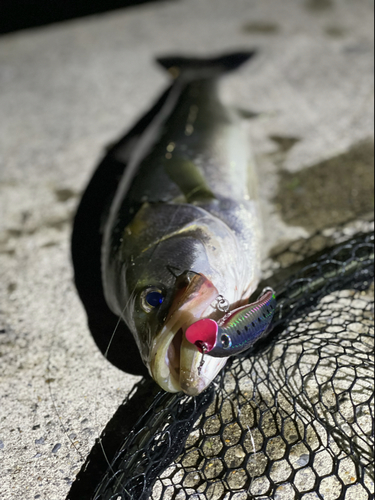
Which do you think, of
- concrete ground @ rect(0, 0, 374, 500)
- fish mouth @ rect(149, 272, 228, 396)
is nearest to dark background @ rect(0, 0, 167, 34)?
concrete ground @ rect(0, 0, 374, 500)

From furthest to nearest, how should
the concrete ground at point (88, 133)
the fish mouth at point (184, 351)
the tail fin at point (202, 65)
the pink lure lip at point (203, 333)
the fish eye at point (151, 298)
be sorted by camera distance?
1. the tail fin at point (202, 65)
2. the concrete ground at point (88, 133)
3. the fish eye at point (151, 298)
4. the fish mouth at point (184, 351)
5. the pink lure lip at point (203, 333)

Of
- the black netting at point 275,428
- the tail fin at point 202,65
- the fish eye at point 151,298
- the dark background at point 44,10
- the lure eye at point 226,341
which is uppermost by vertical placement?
the dark background at point 44,10

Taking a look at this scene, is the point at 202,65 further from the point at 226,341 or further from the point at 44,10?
the point at 226,341

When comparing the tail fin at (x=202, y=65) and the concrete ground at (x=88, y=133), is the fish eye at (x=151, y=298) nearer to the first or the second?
the concrete ground at (x=88, y=133)

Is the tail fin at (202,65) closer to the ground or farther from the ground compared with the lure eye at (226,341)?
closer to the ground

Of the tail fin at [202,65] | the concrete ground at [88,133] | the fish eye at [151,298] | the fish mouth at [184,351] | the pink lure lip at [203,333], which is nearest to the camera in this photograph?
the pink lure lip at [203,333]

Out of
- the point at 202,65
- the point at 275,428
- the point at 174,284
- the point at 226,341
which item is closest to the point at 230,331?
the point at 226,341

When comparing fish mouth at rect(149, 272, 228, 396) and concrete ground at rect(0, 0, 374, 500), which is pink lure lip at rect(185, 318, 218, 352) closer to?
fish mouth at rect(149, 272, 228, 396)

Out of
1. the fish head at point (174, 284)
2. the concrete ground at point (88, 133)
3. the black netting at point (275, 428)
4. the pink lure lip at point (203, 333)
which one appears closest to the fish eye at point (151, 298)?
the fish head at point (174, 284)
